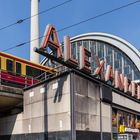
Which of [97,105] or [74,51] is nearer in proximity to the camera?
[97,105]

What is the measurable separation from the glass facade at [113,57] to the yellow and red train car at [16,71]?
100.0 feet

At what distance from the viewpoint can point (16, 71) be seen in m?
29.7

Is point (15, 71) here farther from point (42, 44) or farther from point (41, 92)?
point (42, 44)

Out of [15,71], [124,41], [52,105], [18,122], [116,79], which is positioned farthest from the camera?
[124,41]

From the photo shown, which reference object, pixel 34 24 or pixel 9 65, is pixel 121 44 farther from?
pixel 9 65

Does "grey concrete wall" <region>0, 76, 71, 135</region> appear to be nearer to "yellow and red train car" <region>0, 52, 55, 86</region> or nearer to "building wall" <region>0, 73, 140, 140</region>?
"building wall" <region>0, 73, 140, 140</region>

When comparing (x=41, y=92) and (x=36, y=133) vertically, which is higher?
(x=41, y=92)

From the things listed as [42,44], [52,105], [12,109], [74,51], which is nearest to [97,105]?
[52,105]

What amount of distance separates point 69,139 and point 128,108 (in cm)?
960

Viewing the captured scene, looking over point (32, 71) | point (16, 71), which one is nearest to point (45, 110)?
point (16, 71)

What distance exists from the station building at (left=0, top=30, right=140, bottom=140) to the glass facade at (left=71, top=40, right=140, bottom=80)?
33.1 meters

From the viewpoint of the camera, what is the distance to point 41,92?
2295 cm

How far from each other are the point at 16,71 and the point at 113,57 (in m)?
39.2

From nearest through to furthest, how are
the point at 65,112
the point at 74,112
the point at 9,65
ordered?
the point at 74,112, the point at 65,112, the point at 9,65
